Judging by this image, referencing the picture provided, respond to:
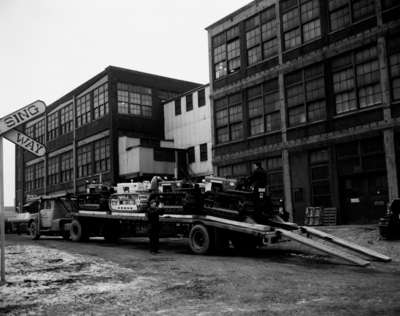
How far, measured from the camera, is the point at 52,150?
4944 cm

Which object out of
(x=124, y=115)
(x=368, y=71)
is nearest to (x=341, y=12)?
(x=368, y=71)

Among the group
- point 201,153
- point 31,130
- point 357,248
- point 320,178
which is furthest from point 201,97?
point 31,130

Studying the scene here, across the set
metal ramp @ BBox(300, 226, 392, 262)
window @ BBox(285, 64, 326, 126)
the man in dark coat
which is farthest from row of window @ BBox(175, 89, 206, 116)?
metal ramp @ BBox(300, 226, 392, 262)

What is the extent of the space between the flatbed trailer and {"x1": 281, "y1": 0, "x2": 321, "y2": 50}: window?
1234 centimetres

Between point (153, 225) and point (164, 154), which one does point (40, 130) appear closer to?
point (164, 154)

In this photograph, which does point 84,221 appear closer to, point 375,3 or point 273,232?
point 273,232

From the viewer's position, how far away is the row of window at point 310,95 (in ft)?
69.7

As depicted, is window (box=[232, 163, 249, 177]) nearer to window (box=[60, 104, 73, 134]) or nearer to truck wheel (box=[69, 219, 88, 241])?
truck wheel (box=[69, 219, 88, 241])

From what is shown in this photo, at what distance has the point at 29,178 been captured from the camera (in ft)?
182

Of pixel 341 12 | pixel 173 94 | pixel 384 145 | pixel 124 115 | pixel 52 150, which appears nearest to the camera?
pixel 384 145

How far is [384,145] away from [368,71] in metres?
3.47

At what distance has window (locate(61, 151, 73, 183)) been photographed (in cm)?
4609

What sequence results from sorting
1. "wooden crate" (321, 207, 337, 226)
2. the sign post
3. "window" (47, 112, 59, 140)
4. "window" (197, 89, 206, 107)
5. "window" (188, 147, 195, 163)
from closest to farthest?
the sign post, "wooden crate" (321, 207, 337, 226), "window" (197, 89, 206, 107), "window" (188, 147, 195, 163), "window" (47, 112, 59, 140)

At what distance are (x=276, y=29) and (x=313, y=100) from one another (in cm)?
491
